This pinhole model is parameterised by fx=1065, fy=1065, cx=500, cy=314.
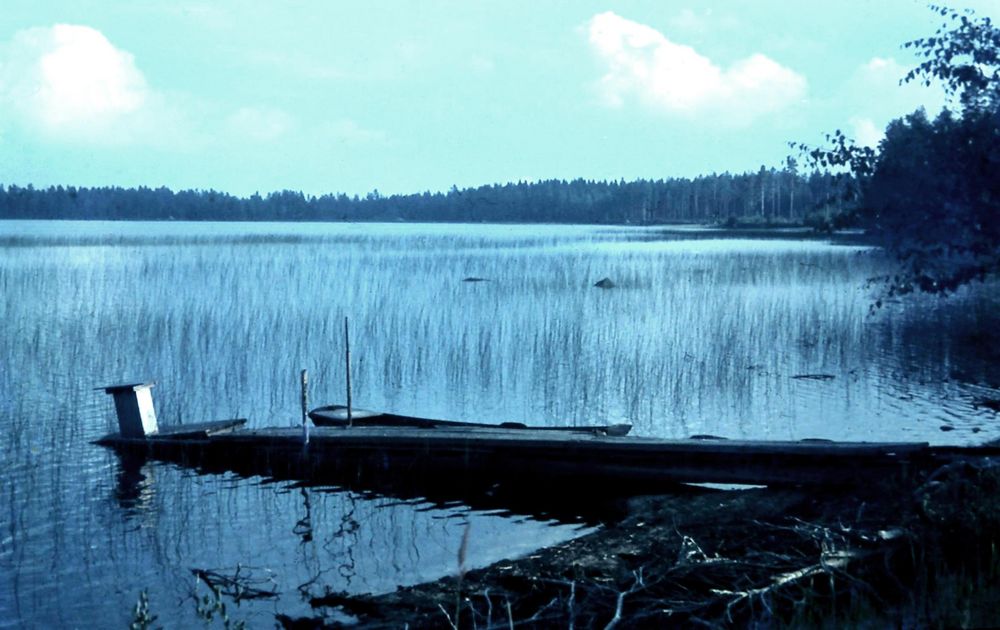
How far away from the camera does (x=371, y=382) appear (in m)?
18.8

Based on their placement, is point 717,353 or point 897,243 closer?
point 897,243

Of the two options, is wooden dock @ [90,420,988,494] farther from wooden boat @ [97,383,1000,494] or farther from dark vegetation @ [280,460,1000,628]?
dark vegetation @ [280,460,1000,628]

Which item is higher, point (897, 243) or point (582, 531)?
point (897, 243)

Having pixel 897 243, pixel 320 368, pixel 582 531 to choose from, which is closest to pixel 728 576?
pixel 582 531

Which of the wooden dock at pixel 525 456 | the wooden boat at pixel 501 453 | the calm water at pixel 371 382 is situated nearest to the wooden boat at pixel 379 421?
the wooden boat at pixel 501 453

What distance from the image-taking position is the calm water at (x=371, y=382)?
9.77 metres

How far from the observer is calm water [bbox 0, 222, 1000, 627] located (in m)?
9.77

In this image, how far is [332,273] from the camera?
40.9 meters

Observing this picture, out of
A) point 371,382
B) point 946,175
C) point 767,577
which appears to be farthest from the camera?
point 371,382

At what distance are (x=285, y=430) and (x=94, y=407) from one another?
450 centimetres

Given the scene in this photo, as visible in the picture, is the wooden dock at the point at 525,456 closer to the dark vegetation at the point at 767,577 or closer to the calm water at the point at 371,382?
the calm water at the point at 371,382

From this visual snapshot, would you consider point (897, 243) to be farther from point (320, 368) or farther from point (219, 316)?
point (219, 316)

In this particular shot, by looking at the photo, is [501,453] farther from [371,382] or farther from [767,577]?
[371,382]

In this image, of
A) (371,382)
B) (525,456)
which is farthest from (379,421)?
(371,382)
